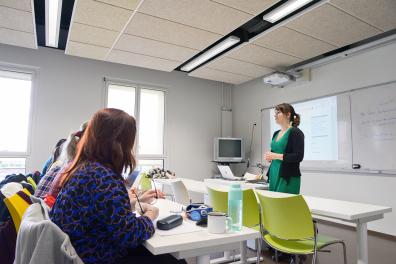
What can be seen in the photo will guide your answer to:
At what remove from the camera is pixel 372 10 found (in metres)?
2.88

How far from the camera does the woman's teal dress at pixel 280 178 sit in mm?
2576

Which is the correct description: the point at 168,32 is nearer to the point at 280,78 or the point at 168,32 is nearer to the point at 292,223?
the point at 280,78

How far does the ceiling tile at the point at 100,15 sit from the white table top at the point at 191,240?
251 cm

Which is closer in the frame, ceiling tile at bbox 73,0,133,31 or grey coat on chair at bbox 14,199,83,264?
grey coat on chair at bbox 14,199,83,264

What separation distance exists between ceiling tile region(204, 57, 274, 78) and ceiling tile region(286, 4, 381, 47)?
1.34m

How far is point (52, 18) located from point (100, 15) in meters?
0.79

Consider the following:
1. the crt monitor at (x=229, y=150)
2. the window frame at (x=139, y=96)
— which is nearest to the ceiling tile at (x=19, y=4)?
the window frame at (x=139, y=96)

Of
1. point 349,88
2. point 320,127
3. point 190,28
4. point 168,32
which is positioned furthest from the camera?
point 320,127

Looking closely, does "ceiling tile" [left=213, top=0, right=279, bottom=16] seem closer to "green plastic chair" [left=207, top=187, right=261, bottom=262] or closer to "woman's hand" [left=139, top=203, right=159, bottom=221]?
"green plastic chair" [left=207, top=187, right=261, bottom=262]

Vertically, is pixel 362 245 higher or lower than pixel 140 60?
lower

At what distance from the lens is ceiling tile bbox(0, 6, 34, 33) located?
302 cm

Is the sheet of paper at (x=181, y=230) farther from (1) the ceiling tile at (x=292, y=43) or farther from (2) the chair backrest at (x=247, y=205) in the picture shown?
(1) the ceiling tile at (x=292, y=43)

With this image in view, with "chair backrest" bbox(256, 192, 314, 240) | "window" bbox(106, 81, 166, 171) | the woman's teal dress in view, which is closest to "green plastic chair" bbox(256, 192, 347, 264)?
"chair backrest" bbox(256, 192, 314, 240)

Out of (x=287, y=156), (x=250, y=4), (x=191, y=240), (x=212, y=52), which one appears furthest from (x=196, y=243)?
(x=212, y=52)
